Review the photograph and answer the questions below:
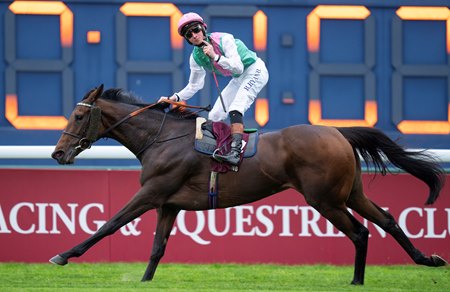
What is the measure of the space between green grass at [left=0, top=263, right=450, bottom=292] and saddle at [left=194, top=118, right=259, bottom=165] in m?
0.83

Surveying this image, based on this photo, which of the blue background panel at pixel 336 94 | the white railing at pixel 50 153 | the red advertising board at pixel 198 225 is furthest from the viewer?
the blue background panel at pixel 336 94

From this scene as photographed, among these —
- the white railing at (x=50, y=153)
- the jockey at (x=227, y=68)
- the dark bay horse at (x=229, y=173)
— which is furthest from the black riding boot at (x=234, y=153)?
the white railing at (x=50, y=153)

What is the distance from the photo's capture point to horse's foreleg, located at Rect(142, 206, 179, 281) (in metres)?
7.68

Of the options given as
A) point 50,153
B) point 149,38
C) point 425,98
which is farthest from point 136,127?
point 425,98

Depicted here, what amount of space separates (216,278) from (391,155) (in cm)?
139

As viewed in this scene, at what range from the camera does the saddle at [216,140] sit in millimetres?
7680

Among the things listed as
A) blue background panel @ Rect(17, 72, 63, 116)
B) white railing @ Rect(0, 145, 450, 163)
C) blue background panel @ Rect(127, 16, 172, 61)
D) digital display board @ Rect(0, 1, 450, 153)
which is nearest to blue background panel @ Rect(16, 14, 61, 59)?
digital display board @ Rect(0, 1, 450, 153)

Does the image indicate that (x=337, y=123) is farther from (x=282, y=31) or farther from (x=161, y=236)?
(x=161, y=236)

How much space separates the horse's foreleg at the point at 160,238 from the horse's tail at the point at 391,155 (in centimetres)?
122

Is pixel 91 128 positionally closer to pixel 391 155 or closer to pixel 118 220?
pixel 118 220

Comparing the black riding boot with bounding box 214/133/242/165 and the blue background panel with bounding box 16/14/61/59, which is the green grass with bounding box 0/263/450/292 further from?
the blue background panel with bounding box 16/14/61/59

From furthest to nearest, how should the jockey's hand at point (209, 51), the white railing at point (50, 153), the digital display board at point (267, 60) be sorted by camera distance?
1. the digital display board at point (267, 60)
2. the white railing at point (50, 153)
3. the jockey's hand at point (209, 51)

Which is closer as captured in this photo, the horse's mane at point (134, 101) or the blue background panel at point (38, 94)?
the horse's mane at point (134, 101)

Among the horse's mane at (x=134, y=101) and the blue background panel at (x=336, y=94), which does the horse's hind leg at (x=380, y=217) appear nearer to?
the horse's mane at (x=134, y=101)
